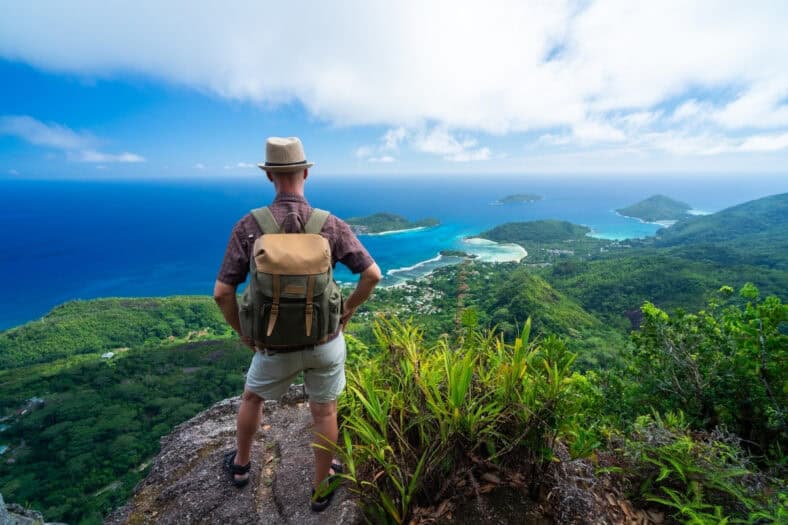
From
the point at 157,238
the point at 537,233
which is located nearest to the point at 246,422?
the point at 537,233

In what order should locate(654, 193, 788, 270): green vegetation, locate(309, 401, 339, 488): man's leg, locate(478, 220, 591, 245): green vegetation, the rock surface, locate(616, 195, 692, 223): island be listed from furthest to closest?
1. locate(616, 195, 692, 223): island
2. locate(478, 220, 591, 245): green vegetation
3. locate(654, 193, 788, 270): green vegetation
4. the rock surface
5. locate(309, 401, 339, 488): man's leg

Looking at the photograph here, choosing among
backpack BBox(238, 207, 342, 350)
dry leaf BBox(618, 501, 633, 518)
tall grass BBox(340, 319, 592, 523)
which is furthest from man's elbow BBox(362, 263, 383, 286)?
dry leaf BBox(618, 501, 633, 518)

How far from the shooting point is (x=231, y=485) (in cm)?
225

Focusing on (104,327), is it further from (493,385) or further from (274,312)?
(493,385)

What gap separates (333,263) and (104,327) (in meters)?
62.1

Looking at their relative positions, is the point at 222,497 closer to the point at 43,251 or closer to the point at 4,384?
the point at 4,384

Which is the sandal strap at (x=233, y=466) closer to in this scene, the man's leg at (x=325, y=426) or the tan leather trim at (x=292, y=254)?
the man's leg at (x=325, y=426)

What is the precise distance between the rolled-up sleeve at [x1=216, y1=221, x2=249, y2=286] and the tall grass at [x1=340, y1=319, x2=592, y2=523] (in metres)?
0.85

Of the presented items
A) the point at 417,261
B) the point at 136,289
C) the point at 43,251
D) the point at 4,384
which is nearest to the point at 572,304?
the point at 417,261

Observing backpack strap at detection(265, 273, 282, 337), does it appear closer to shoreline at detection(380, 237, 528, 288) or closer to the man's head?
the man's head

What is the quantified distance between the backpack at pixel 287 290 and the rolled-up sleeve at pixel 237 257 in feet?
0.33

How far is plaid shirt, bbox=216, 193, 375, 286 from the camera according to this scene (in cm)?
168

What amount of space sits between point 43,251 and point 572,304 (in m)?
148

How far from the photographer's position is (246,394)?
6.32 feet
